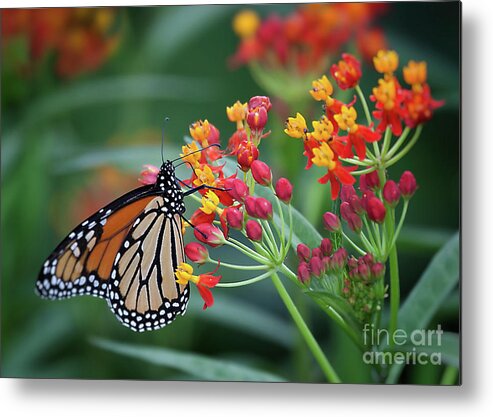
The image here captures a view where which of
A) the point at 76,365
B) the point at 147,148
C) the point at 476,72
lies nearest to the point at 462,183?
the point at 476,72

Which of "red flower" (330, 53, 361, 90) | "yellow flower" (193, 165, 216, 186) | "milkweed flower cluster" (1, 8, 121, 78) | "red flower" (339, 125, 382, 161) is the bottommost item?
"yellow flower" (193, 165, 216, 186)

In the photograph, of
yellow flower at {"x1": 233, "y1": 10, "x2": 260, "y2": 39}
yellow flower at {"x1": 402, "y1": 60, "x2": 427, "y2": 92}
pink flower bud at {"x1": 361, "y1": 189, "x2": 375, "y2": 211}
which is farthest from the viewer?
yellow flower at {"x1": 233, "y1": 10, "x2": 260, "y2": 39}

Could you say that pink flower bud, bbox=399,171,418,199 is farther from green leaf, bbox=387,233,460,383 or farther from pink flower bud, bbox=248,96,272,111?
pink flower bud, bbox=248,96,272,111

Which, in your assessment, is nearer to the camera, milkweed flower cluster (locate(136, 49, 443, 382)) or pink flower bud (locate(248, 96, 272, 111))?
milkweed flower cluster (locate(136, 49, 443, 382))

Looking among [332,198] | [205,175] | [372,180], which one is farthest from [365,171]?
[205,175]

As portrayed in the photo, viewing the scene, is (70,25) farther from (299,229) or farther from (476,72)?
(476,72)

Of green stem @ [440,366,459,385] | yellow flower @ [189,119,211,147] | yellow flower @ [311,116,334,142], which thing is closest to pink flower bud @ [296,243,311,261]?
yellow flower @ [311,116,334,142]

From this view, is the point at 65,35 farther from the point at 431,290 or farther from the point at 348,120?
the point at 431,290
